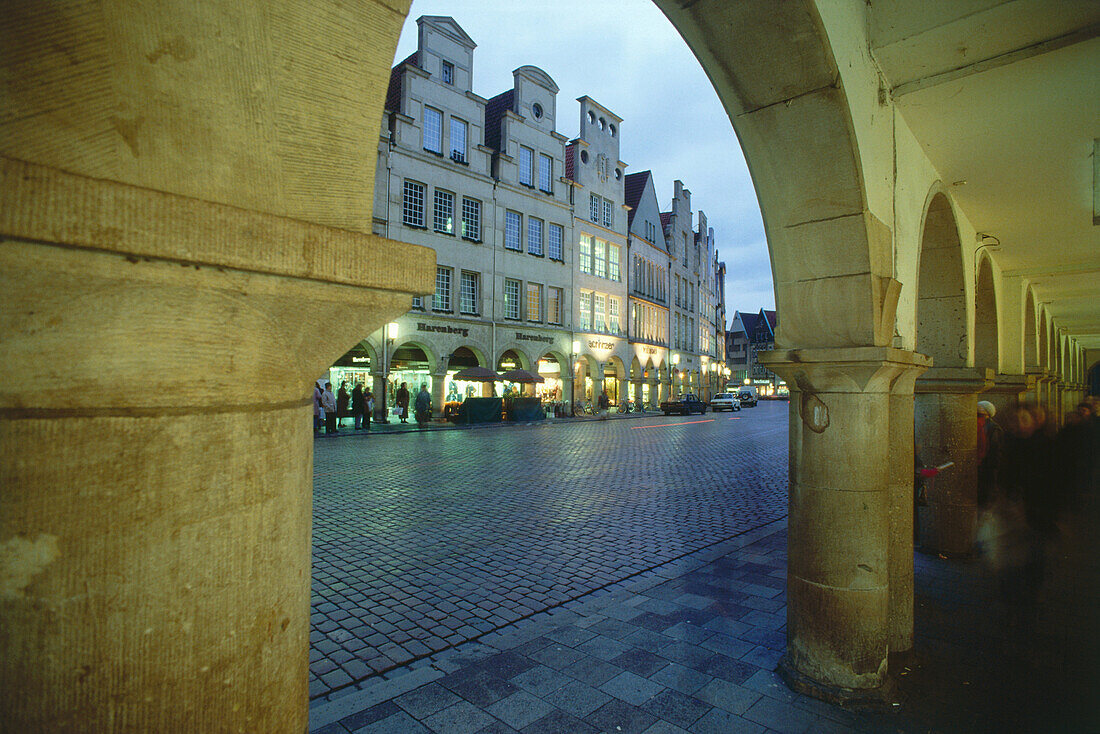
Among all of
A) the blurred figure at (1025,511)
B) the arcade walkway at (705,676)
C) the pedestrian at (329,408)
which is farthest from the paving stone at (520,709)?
the pedestrian at (329,408)

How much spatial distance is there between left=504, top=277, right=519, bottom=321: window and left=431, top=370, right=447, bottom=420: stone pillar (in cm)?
527

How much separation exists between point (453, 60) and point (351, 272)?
2845cm

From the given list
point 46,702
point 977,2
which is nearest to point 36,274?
point 46,702

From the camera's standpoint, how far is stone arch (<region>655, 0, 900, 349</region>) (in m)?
2.83

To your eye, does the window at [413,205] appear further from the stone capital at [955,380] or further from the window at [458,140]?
the stone capital at [955,380]

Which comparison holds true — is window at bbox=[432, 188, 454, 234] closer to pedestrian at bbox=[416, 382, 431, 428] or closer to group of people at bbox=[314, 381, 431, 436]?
group of people at bbox=[314, 381, 431, 436]

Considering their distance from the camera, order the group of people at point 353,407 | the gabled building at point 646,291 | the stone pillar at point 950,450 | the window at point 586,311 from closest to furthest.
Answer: the stone pillar at point 950,450, the group of people at point 353,407, the window at point 586,311, the gabled building at point 646,291

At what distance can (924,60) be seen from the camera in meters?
3.73

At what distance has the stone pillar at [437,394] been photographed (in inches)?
983

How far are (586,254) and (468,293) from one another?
9.73 meters

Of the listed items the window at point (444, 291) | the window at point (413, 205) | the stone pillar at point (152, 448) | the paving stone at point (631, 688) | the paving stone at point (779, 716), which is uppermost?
the window at point (413, 205)

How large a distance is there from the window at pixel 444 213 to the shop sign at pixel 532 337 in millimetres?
6330

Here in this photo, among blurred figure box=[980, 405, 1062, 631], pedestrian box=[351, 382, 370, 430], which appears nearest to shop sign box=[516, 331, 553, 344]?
pedestrian box=[351, 382, 370, 430]

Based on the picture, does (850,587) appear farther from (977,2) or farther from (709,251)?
(709,251)
